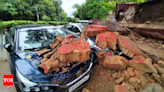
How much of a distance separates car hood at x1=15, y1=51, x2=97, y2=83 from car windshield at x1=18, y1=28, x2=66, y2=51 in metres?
0.37

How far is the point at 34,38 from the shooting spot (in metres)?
2.70

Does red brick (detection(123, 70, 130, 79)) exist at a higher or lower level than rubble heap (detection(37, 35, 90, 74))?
lower

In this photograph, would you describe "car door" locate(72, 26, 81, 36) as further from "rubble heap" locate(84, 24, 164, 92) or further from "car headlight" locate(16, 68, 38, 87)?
"car headlight" locate(16, 68, 38, 87)

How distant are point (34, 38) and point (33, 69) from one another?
1425 millimetres

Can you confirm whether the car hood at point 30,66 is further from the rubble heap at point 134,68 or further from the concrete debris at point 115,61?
the rubble heap at point 134,68

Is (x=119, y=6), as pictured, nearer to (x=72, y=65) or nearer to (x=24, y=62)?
(x=72, y=65)

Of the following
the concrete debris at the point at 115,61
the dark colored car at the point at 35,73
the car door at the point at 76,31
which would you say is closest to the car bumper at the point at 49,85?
the dark colored car at the point at 35,73

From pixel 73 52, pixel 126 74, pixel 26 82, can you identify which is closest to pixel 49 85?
pixel 26 82

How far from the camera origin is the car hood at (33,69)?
1.46 meters

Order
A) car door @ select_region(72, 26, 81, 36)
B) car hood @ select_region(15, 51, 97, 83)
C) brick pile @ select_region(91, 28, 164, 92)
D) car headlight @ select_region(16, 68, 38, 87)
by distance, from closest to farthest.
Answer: car headlight @ select_region(16, 68, 38, 87) → car hood @ select_region(15, 51, 97, 83) → brick pile @ select_region(91, 28, 164, 92) → car door @ select_region(72, 26, 81, 36)

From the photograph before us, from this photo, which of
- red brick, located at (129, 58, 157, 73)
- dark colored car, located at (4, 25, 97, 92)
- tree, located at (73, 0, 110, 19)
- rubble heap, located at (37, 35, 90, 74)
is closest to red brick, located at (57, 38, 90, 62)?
rubble heap, located at (37, 35, 90, 74)

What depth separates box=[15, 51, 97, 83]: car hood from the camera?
Answer: 1.46m

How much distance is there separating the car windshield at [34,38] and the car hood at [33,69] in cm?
37

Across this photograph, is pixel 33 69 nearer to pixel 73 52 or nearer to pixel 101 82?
pixel 73 52
